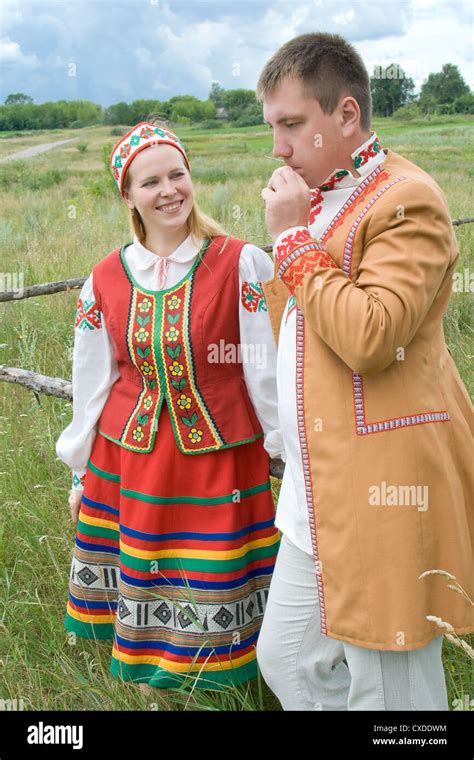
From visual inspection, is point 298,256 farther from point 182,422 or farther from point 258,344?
point 182,422

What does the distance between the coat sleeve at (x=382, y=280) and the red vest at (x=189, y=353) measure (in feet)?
2.31

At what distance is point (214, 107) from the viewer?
142 feet

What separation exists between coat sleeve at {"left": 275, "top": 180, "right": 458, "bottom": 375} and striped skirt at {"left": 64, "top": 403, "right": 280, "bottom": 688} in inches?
35.6

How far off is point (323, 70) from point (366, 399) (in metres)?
0.75

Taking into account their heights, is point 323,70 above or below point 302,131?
above

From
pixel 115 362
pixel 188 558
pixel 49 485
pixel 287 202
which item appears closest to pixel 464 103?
pixel 49 485

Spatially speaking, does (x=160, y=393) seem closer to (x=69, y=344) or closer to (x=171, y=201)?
(x=171, y=201)

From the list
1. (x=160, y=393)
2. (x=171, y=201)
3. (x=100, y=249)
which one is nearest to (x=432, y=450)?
(x=160, y=393)

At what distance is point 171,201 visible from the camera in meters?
2.40

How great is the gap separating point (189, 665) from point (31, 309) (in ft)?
12.4

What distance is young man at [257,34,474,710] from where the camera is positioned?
168 centimetres

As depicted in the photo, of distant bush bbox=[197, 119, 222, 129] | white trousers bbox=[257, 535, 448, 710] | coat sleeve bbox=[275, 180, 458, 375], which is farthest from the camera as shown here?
distant bush bbox=[197, 119, 222, 129]

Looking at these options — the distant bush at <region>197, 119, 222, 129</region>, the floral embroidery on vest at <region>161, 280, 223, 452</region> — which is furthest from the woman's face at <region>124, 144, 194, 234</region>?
the distant bush at <region>197, 119, 222, 129</region>

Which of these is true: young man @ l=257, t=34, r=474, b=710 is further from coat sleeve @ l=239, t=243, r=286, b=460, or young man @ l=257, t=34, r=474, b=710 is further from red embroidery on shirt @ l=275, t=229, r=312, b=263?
coat sleeve @ l=239, t=243, r=286, b=460
